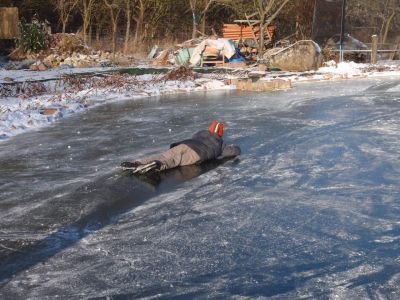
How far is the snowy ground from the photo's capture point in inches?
377

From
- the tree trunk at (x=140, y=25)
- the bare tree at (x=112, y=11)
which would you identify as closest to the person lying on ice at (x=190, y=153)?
the bare tree at (x=112, y=11)

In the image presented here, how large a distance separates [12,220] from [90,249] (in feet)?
3.18

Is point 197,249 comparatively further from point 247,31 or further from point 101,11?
point 101,11

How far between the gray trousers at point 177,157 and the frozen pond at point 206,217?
0.11 meters

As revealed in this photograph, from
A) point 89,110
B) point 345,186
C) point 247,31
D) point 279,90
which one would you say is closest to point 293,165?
Result: point 345,186

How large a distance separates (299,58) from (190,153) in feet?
52.6

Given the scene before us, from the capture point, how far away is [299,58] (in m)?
21.6

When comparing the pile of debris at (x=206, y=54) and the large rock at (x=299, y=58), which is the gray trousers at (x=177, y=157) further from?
the pile of debris at (x=206, y=54)

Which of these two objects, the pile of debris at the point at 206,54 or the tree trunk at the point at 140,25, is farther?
the tree trunk at the point at 140,25

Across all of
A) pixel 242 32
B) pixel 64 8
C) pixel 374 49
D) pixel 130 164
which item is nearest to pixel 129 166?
pixel 130 164

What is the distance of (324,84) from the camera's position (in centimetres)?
1688

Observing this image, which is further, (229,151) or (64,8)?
(64,8)

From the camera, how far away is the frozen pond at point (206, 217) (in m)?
3.47

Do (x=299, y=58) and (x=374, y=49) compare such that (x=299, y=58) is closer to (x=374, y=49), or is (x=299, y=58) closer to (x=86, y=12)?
(x=374, y=49)
